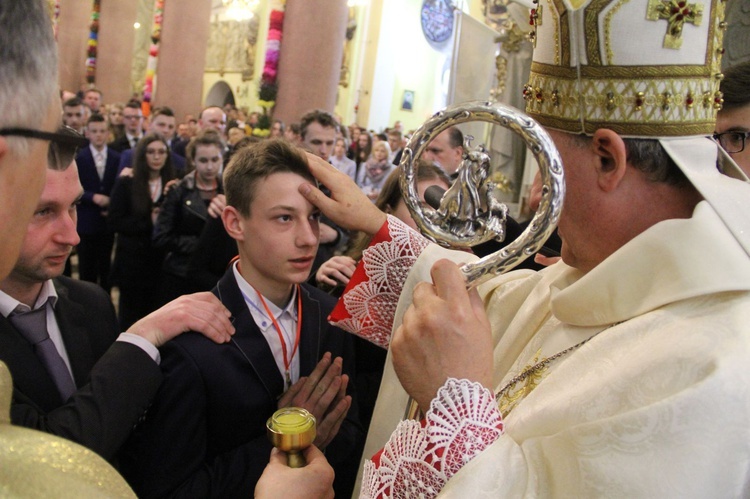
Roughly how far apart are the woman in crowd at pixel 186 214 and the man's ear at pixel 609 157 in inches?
127

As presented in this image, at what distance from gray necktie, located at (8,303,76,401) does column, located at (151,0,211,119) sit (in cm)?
1055

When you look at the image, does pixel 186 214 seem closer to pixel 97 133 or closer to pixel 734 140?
pixel 97 133

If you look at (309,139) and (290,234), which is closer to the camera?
(290,234)

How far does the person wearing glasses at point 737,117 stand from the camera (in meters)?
2.08

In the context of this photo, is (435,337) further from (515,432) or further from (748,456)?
(748,456)

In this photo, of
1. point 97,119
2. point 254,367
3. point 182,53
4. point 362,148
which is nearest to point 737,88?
point 254,367

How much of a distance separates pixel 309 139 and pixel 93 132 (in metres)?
2.57

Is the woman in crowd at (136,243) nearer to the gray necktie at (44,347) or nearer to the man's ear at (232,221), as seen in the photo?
the man's ear at (232,221)

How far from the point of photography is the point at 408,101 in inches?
731

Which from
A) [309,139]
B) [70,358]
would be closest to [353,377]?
[70,358]

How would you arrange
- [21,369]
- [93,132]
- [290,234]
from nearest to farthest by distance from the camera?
[21,369], [290,234], [93,132]

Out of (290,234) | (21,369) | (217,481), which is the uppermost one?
(290,234)

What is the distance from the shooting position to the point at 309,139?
4.75 metres

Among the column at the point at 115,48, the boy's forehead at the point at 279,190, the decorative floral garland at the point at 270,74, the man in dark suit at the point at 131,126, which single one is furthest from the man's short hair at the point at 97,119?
the column at the point at 115,48
